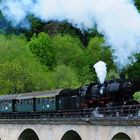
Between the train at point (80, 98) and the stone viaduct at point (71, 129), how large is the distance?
158 centimetres

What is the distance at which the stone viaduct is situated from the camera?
36.4 meters

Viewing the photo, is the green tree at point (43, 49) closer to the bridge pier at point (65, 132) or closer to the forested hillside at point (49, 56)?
the forested hillside at point (49, 56)

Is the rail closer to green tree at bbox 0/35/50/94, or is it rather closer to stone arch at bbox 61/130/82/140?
stone arch at bbox 61/130/82/140

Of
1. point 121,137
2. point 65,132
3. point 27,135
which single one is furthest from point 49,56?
point 121,137

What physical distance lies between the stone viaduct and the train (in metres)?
1.58

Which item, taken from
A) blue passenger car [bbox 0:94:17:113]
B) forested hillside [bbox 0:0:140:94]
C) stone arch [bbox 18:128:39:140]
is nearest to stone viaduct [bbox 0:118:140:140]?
stone arch [bbox 18:128:39:140]

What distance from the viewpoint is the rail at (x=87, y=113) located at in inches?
1474

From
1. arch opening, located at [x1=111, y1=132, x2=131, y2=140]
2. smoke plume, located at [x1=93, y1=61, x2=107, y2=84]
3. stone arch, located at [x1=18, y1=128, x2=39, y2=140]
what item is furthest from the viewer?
stone arch, located at [x1=18, y1=128, x2=39, y2=140]

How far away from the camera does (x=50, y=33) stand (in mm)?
101438

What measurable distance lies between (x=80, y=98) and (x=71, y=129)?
10.2 ft

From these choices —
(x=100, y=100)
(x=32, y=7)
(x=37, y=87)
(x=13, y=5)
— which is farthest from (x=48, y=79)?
(x=100, y=100)

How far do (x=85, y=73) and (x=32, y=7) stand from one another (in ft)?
84.9

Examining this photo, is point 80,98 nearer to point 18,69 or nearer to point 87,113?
point 87,113

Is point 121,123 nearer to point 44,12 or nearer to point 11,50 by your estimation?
point 44,12
